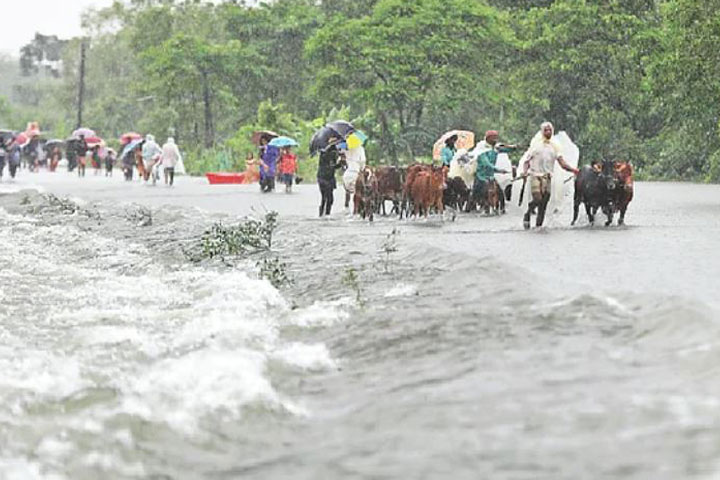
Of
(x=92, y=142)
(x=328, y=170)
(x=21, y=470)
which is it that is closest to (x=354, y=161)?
(x=328, y=170)

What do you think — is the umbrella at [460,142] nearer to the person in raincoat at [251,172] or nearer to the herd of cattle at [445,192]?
the herd of cattle at [445,192]

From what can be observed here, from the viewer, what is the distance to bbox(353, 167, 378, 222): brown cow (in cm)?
2064

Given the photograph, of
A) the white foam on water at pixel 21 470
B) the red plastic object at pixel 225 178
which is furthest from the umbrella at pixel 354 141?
the red plastic object at pixel 225 178

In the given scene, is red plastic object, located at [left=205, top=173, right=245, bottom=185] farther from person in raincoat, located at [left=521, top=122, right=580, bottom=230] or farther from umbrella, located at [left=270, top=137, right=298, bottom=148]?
person in raincoat, located at [left=521, top=122, right=580, bottom=230]

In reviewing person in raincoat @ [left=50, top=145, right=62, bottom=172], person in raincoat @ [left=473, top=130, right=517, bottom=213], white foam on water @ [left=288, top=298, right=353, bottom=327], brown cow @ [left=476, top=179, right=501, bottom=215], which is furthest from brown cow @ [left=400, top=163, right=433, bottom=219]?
person in raincoat @ [left=50, top=145, right=62, bottom=172]

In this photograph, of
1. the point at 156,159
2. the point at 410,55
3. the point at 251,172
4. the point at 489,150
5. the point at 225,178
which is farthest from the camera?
the point at 410,55

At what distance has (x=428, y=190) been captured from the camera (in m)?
19.9

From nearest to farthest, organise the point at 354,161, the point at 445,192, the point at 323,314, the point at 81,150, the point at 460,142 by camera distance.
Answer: the point at 323,314 → the point at 445,192 → the point at 354,161 → the point at 460,142 → the point at 81,150

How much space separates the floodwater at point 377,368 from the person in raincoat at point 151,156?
25.2 m

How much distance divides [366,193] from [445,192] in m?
1.49

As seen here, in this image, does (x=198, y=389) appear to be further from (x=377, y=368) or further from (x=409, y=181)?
(x=409, y=181)

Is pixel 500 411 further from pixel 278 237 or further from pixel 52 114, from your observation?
pixel 52 114

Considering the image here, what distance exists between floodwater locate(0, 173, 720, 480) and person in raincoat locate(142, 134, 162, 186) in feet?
82.6

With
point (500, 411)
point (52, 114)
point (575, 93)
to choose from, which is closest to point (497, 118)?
point (575, 93)
